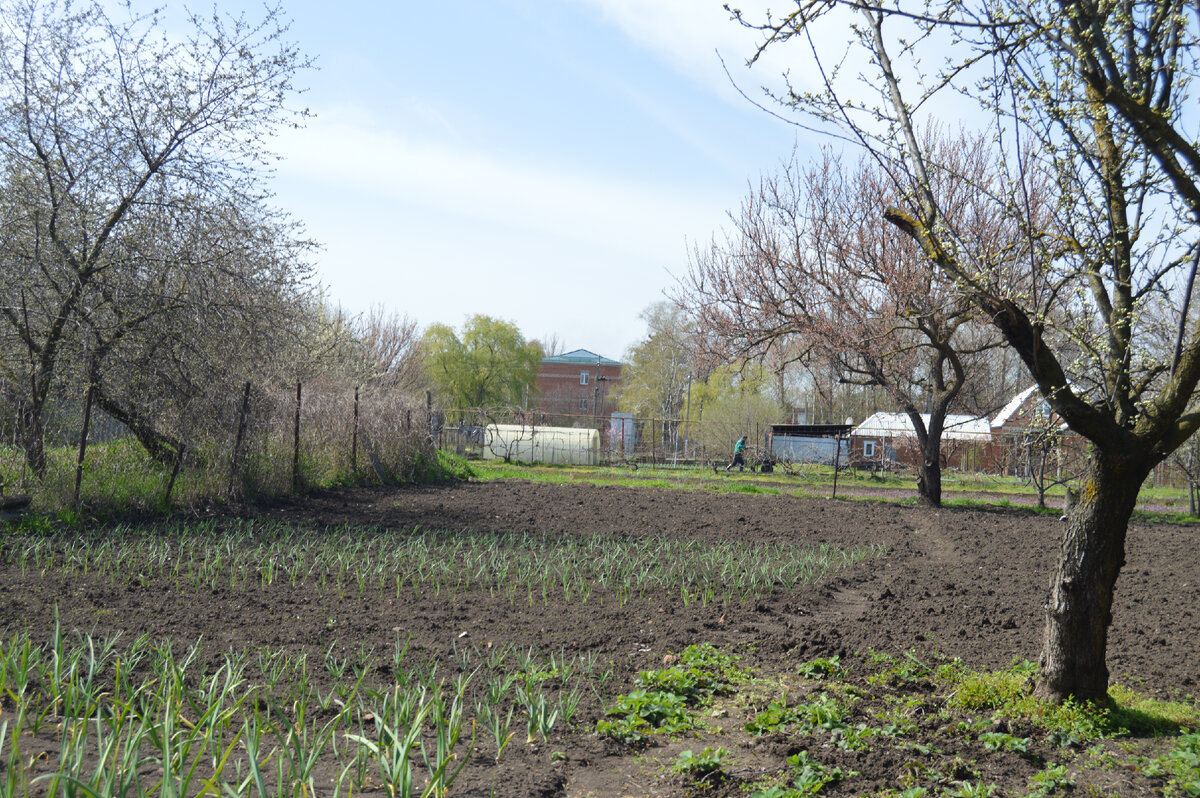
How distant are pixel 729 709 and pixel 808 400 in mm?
44042

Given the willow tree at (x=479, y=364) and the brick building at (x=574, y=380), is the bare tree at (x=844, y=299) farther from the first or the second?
the brick building at (x=574, y=380)

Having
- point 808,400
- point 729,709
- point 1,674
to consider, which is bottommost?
point 729,709

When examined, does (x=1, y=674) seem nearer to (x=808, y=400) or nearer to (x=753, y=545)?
(x=753, y=545)

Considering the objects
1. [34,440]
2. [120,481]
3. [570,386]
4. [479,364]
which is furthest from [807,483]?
[570,386]

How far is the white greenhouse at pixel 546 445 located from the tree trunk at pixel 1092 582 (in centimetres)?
2271

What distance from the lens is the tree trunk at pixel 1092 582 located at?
3732 millimetres

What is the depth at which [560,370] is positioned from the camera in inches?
2650

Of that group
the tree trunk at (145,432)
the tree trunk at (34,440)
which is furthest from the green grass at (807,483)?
the tree trunk at (34,440)

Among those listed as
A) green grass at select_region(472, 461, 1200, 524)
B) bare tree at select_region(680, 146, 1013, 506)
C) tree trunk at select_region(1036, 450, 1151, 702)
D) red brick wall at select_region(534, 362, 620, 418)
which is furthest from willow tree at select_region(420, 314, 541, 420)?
tree trunk at select_region(1036, 450, 1151, 702)

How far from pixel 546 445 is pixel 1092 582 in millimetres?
23314

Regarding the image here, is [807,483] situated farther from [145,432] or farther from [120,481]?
[120,481]

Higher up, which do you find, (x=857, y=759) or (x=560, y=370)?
(x=560, y=370)

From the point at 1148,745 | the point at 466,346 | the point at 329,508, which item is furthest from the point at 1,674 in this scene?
the point at 466,346

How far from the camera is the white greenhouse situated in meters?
26.6
